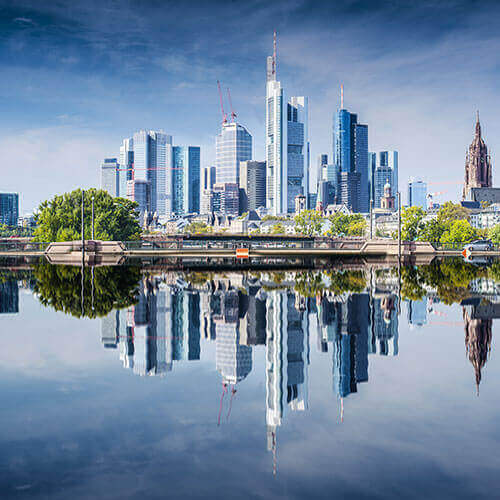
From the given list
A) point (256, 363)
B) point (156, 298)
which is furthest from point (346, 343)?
point (156, 298)

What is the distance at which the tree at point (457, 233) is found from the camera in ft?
347

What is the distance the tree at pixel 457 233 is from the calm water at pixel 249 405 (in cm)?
9765

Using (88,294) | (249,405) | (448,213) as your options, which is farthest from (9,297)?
(448,213)

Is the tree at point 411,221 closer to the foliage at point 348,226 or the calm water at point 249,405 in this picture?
the foliage at point 348,226

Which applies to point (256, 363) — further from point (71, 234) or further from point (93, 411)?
point (71, 234)

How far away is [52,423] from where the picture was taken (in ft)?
21.1

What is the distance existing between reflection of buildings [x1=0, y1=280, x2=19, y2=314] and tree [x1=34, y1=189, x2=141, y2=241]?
53285 millimetres

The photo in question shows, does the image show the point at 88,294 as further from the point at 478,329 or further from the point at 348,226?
the point at 348,226

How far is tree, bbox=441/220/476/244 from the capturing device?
347 feet


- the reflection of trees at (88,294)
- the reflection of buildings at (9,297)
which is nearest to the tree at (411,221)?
the reflection of trees at (88,294)

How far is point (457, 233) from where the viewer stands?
348 feet

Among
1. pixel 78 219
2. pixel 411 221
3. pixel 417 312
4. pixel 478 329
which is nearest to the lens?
pixel 478 329

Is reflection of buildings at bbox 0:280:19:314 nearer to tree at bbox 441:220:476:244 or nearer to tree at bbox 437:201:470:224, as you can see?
tree at bbox 441:220:476:244

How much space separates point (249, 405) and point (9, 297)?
1596 cm
